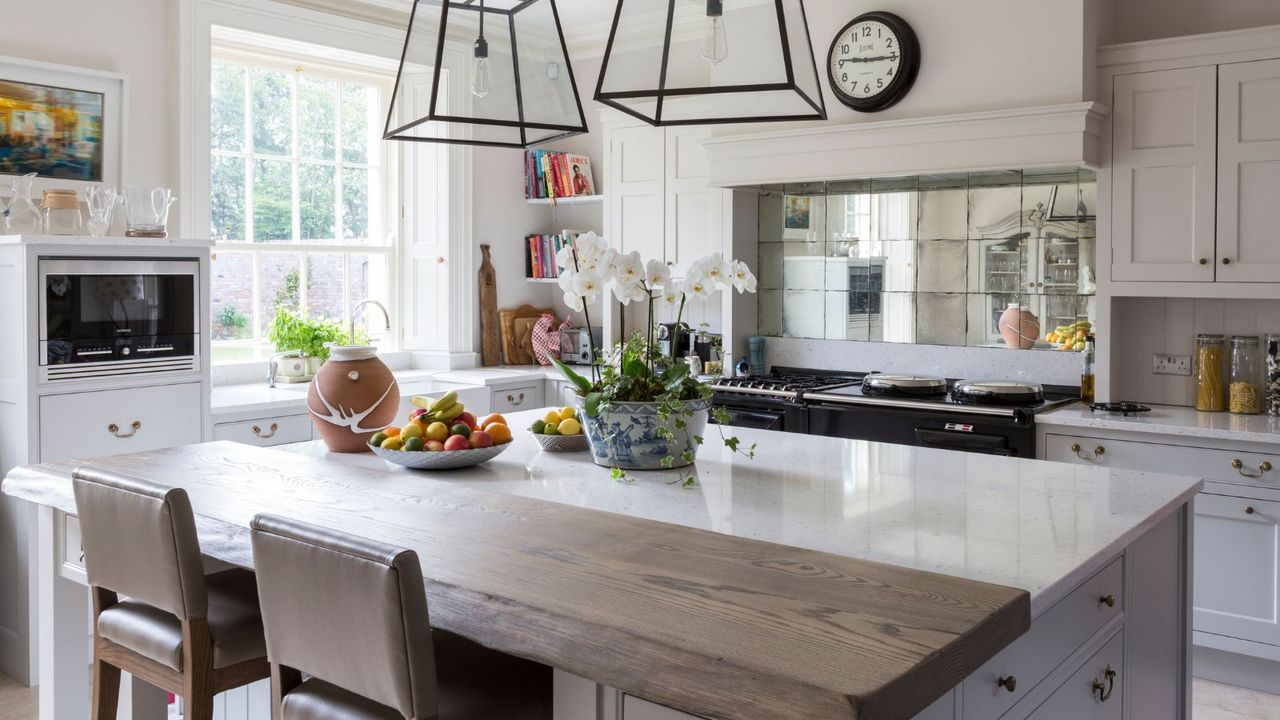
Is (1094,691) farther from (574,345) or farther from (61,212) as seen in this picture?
(574,345)

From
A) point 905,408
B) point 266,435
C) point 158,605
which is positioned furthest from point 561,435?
point 266,435

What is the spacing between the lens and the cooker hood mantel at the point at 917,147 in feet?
13.0

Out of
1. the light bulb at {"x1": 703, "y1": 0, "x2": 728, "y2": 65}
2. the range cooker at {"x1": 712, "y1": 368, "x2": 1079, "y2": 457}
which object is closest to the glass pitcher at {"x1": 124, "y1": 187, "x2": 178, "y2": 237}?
the range cooker at {"x1": 712, "y1": 368, "x2": 1079, "y2": 457}

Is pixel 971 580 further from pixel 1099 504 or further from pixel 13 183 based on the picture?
pixel 13 183

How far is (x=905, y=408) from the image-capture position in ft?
14.1

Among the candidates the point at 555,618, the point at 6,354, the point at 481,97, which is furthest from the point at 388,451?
the point at 6,354

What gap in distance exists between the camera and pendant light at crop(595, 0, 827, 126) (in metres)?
2.11

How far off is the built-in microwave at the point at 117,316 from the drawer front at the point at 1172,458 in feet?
11.1

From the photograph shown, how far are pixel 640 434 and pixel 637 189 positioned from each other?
317 centimetres

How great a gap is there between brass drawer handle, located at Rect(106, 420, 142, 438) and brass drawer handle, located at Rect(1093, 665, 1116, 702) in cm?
335

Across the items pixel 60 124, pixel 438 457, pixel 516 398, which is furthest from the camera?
pixel 516 398

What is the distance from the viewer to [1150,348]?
4312 millimetres

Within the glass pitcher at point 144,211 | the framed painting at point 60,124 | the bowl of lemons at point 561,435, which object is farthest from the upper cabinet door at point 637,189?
the bowl of lemons at point 561,435

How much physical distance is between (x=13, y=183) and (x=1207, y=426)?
4.38 m
